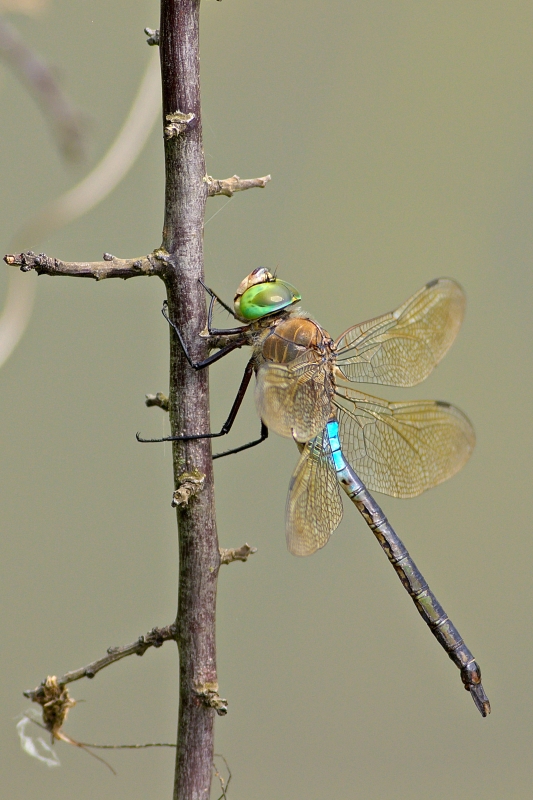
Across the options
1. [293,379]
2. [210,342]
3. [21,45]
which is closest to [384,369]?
[293,379]

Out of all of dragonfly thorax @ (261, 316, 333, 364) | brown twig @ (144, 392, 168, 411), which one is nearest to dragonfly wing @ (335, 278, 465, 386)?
dragonfly thorax @ (261, 316, 333, 364)

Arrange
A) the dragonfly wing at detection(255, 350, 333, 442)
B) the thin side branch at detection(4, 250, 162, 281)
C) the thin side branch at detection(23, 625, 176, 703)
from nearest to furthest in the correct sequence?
the thin side branch at detection(4, 250, 162, 281)
the thin side branch at detection(23, 625, 176, 703)
the dragonfly wing at detection(255, 350, 333, 442)

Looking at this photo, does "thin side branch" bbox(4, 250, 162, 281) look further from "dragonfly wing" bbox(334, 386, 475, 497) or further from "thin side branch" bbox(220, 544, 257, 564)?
"dragonfly wing" bbox(334, 386, 475, 497)

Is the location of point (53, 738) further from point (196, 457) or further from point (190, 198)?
point (190, 198)

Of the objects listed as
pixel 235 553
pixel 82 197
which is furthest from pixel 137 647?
pixel 82 197

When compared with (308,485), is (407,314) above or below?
above

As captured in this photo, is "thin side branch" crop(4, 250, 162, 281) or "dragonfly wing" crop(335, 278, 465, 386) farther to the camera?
"dragonfly wing" crop(335, 278, 465, 386)

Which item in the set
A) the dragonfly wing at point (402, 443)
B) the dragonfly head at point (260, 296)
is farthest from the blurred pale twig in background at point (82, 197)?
the dragonfly wing at point (402, 443)
